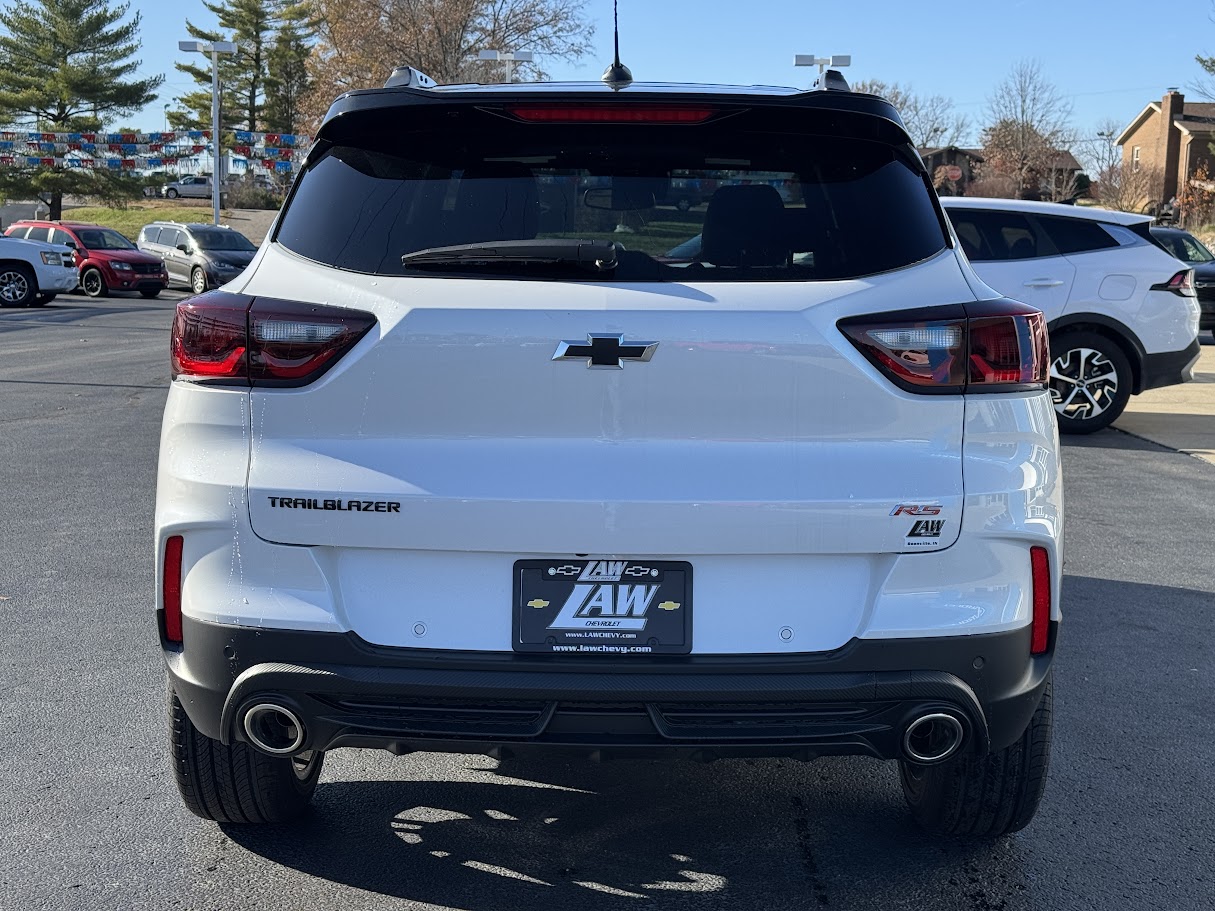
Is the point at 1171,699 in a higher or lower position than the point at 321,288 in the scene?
lower

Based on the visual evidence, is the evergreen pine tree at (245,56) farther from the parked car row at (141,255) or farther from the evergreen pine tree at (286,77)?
the parked car row at (141,255)

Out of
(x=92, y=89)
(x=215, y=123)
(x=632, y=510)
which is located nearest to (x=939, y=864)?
(x=632, y=510)

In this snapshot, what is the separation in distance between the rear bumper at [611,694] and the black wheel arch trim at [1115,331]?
8.61 m

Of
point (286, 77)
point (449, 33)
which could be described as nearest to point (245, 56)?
point (286, 77)

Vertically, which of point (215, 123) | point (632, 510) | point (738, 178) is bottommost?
point (632, 510)

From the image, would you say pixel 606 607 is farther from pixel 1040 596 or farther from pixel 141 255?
pixel 141 255

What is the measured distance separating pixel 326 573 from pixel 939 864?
1.70m

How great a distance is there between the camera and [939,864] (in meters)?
3.29

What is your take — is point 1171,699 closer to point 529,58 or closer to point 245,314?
point 245,314

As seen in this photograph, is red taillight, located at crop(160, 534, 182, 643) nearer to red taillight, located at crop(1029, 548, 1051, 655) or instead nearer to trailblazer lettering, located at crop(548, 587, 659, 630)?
trailblazer lettering, located at crop(548, 587, 659, 630)

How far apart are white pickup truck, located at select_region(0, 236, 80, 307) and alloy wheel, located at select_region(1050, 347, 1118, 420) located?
20541 mm

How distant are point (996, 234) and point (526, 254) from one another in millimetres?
9077

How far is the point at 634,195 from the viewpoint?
2.97 metres

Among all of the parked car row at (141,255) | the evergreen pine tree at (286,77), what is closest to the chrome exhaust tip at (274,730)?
the parked car row at (141,255)
